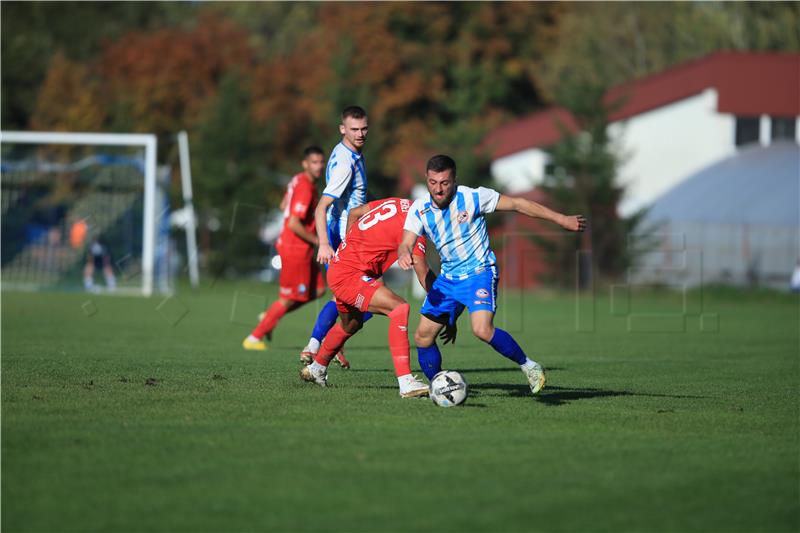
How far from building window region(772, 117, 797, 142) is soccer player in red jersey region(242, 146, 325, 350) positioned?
2939 centimetres

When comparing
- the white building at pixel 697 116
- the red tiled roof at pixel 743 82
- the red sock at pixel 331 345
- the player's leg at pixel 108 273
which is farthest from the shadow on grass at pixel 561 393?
the red tiled roof at pixel 743 82

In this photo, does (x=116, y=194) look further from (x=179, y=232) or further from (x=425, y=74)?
(x=425, y=74)

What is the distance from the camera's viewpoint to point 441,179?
921 centimetres

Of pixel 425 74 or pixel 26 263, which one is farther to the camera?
pixel 425 74

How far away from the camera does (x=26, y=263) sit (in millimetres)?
34469

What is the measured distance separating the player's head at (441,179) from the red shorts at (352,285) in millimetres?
1049

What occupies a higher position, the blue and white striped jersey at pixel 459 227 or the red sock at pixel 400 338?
the blue and white striped jersey at pixel 459 227

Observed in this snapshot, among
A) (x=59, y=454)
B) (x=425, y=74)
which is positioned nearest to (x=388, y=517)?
(x=59, y=454)

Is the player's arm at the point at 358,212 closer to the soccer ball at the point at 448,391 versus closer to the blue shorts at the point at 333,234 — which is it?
the blue shorts at the point at 333,234

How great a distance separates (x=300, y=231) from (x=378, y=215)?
380cm

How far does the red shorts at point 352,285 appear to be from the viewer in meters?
9.85

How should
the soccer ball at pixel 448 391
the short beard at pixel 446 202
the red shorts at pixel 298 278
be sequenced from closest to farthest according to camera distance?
the soccer ball at pixel 448 391 → the short beard at pixel 446 202 → the red shorts at pixel 298 278

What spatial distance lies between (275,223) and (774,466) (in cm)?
3929

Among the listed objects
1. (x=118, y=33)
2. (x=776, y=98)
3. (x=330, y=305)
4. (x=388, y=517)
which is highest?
(x=118, y=33)
